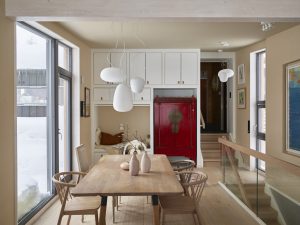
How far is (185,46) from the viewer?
6.85 m

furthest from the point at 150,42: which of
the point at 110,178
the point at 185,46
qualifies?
the point at 110,178

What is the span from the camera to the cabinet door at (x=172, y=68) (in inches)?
281

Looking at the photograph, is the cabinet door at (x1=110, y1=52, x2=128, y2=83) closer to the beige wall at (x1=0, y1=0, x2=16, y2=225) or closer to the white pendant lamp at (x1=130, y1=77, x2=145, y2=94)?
the white pendant lamp at (x1=130, y1=77, x2=145, y2=94)

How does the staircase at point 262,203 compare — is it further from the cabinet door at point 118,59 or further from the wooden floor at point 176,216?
the cabinet door at point 118,59

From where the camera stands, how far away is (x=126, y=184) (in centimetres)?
316

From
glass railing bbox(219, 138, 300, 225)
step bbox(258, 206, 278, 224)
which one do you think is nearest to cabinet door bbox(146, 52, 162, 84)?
glass railing bbox(219, 138, 300, 225)

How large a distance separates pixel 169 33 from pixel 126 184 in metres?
3.25

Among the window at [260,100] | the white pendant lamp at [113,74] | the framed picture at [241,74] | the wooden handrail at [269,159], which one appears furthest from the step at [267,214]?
the framed picture at [241,74]

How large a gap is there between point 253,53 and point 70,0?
472 centimetres

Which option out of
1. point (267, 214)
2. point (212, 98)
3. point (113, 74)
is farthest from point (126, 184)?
point (212, 98)

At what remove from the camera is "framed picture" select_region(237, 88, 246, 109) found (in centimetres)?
713

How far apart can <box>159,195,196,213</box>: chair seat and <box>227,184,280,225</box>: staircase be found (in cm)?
130

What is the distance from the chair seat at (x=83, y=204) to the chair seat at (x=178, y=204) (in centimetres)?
68

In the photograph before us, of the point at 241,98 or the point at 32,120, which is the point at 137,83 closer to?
the point at 32,120
